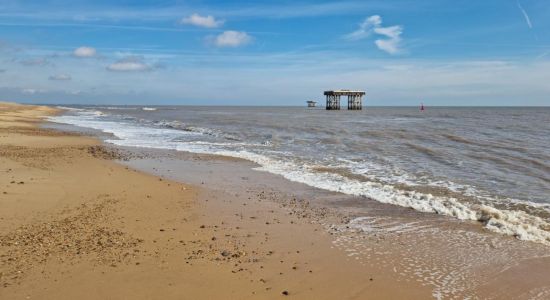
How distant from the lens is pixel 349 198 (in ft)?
33.8

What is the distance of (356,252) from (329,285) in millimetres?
1309

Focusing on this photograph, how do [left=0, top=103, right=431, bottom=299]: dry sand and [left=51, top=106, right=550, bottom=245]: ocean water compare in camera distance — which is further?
[left=51, top=106, right=550, bottom=245]: ocean water

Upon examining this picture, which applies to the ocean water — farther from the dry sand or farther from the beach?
the dry sand

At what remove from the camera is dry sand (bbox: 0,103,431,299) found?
510 cm

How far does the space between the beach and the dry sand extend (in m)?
0.02

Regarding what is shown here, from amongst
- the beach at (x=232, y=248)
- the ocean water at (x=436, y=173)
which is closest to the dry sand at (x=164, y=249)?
the beach at (x=232, y=248)

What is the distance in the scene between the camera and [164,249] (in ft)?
20.8

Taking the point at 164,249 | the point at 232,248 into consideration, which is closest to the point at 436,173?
the point at 232,248

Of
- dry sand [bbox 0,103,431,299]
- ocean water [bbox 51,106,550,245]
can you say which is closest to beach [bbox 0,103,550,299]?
dry sand [bbox 0,103,431,299]

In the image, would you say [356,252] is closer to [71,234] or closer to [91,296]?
[91,296]

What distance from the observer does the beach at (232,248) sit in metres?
5.18

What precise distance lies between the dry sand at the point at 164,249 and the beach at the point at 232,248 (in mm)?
23

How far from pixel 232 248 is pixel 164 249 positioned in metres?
0.99

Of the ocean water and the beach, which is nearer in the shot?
the beach
